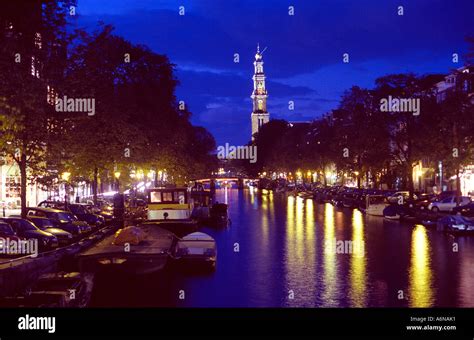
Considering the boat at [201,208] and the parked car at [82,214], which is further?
the boat at [201,208]

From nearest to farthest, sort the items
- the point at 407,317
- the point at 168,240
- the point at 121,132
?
the point at 407,317
the point at 168,240
the point at 121,132

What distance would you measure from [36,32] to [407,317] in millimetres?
26734

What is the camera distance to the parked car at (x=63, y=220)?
4759 cm

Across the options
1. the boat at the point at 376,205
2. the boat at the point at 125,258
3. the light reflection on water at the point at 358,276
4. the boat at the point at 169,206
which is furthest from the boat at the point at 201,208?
the boat at the point at 125,258

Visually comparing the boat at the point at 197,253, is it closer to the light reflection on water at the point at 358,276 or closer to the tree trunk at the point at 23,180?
the light reflection on water at the point at 358,276

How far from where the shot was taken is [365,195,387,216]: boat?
7219 cm

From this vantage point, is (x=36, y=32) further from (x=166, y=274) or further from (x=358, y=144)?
(x=358, y=144)

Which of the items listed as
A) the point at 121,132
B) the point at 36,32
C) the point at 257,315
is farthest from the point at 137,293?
the point at 121,132

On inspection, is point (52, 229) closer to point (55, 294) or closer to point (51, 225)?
point (51, 225)

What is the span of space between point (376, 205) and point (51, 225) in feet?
121

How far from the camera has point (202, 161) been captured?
470 feet

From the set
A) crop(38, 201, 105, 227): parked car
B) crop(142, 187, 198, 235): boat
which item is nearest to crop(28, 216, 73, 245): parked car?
crop(38, 201, 105, 227): parked car

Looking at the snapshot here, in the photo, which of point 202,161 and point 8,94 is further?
point 202,161

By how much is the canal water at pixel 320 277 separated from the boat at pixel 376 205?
18797 mm
